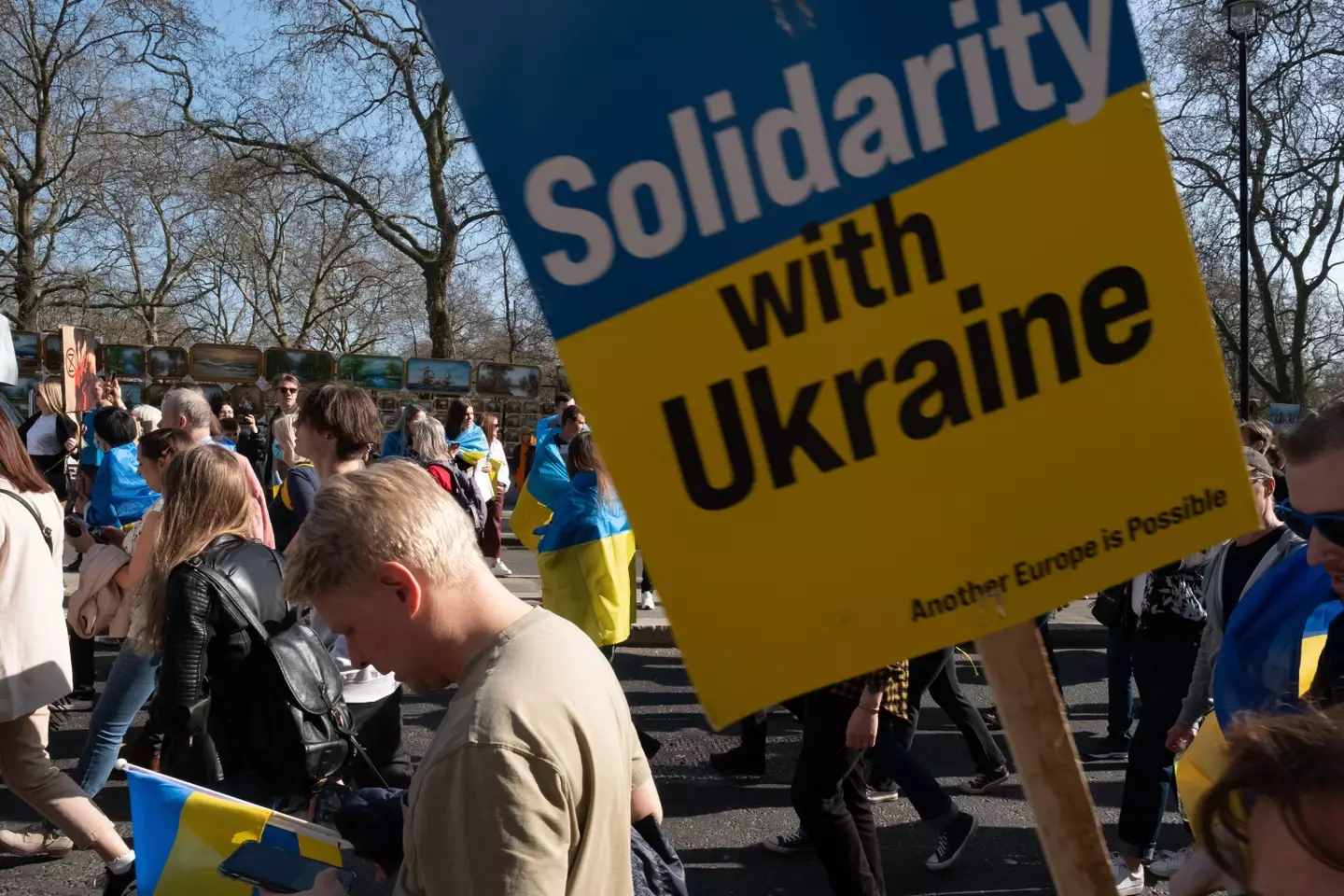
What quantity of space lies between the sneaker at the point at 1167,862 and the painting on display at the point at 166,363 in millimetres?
16643

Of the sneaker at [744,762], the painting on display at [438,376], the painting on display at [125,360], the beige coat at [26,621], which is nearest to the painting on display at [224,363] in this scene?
the painting on display at [125,360]

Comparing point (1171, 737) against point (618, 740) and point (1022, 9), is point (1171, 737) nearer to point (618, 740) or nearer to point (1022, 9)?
point (618, 740)

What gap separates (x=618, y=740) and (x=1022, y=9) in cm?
110

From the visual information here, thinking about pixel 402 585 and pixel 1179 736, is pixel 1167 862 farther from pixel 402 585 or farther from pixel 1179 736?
pixel 402 585

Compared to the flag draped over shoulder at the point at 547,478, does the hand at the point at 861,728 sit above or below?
below

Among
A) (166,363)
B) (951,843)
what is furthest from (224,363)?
(951,843)

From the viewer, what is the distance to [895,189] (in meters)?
1.06

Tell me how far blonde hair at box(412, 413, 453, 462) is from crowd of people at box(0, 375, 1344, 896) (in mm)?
16

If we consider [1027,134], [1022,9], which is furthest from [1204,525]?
[1022,9]

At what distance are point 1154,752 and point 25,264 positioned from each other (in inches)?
1084

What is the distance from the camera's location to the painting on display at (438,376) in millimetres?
17766

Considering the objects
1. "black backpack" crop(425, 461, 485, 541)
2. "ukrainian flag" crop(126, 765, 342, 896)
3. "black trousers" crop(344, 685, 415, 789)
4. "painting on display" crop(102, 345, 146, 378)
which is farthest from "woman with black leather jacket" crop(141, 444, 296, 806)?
"painting on display" crop(102, 345, 146, 378)

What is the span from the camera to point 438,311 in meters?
22.9

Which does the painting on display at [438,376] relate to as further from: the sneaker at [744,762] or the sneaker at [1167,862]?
the sneaker at [1167,862]
